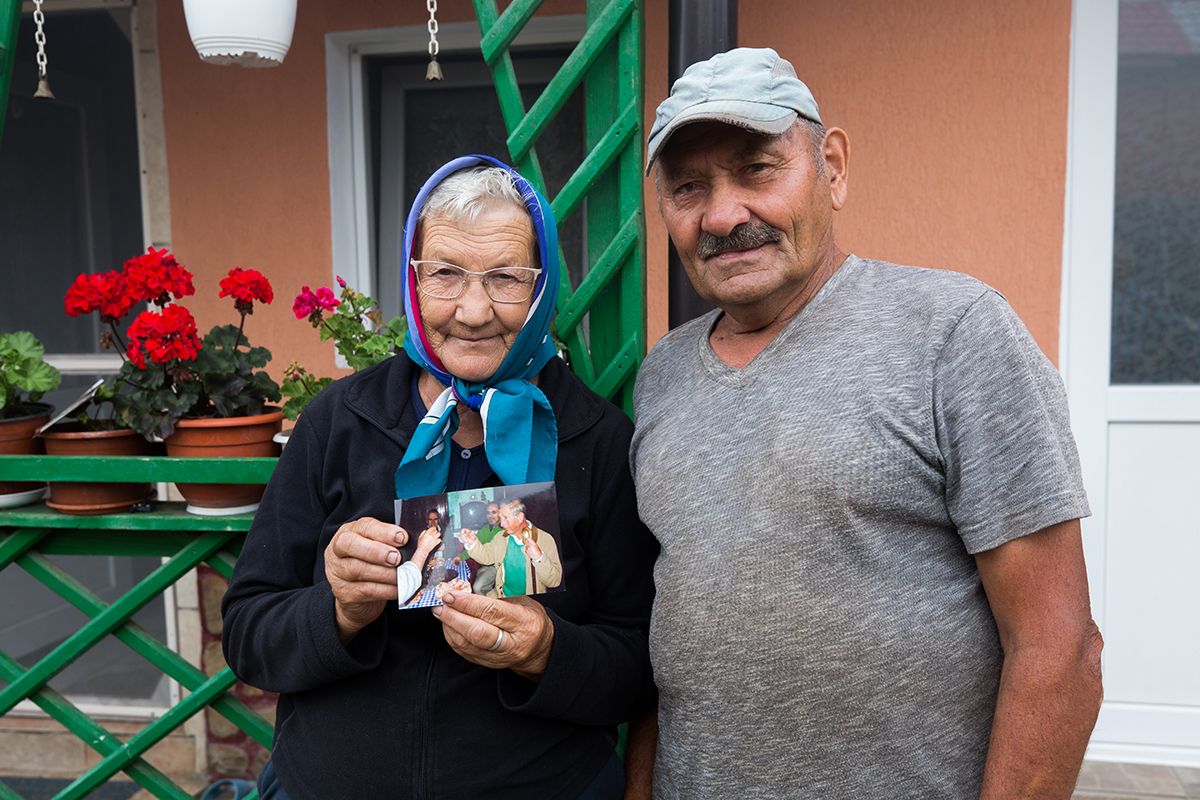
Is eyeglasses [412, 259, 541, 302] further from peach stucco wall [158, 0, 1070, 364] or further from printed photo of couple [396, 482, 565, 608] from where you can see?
peach stucco wall [158, 0, 1070, 364]

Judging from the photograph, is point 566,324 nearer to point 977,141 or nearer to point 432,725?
point 432,725

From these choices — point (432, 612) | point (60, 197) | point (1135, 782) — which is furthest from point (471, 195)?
point (60, 197)

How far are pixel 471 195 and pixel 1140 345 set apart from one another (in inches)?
111

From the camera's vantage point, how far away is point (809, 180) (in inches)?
56.8

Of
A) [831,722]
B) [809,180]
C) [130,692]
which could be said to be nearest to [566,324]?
[809,180]

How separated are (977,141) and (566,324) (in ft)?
6.34

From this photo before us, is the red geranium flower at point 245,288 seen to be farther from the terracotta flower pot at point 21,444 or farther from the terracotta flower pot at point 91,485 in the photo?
the terracotta flower pot at point 21,444

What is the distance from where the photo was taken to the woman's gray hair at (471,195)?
154 centimetres

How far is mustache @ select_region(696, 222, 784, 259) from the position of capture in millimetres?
1432

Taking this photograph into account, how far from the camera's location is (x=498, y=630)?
1408mm

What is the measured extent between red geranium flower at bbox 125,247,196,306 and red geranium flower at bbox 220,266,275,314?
13 centimetres

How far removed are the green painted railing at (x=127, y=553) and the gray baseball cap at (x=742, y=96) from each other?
4.72 feet

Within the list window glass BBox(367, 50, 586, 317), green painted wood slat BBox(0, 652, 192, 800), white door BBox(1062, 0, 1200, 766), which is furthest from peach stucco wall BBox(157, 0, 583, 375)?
white door BBox(1062, 0, 1200, 766)

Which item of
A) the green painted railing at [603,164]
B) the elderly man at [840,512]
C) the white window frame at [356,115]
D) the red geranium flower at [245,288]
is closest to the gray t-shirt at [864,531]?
the elderly man at [840,512]
